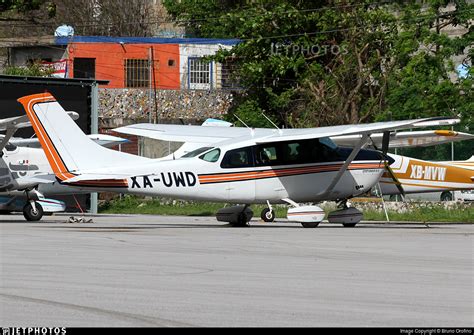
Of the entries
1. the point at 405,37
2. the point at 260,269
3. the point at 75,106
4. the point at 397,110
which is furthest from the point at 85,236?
the point at 405,37

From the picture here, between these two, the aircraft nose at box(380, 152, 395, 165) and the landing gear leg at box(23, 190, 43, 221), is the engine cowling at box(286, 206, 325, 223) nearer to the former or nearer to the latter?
the aircraft nose at box(380, 152, 395, 165)

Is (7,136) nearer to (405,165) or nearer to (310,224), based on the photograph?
(310,224)

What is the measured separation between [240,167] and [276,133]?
1475 millimetres

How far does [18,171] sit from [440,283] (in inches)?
660

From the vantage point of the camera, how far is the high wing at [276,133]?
72.1 ft

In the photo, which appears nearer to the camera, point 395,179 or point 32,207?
point 395,179

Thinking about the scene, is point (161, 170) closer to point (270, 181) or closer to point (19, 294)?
point (270, 181)

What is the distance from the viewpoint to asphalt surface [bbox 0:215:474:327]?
8953 mm

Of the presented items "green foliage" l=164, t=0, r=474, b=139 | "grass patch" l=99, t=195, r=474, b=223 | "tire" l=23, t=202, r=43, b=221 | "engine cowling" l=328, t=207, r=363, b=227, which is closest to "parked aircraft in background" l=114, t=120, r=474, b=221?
"grass patch" l=99, t=195, r=474, b=223

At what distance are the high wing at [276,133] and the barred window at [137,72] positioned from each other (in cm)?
2793

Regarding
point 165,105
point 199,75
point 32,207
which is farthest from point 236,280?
point 199,75

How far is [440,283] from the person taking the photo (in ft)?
37.6

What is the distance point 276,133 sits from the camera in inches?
921

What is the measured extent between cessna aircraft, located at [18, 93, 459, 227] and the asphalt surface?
2.41 meters
